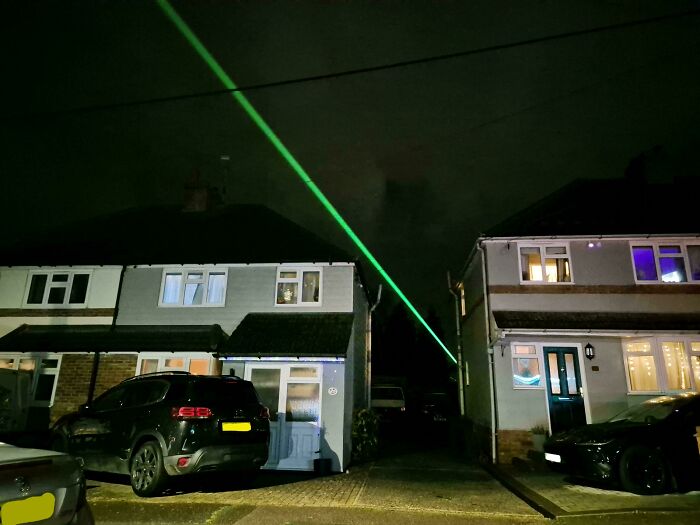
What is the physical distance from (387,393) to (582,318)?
11.6m

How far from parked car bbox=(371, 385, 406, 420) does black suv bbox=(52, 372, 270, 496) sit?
554 inches

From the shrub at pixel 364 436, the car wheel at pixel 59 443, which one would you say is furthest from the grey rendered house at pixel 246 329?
the car wheel at pixel 59 443

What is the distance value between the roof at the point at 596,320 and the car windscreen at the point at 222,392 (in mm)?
7173

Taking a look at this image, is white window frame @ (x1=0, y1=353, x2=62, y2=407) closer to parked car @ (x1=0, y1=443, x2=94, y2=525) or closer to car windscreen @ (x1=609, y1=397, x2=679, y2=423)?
parked car @ (x1=0, y1=443, x2=94, y2=525)

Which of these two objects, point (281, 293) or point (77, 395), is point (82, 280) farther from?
point (281, 293)

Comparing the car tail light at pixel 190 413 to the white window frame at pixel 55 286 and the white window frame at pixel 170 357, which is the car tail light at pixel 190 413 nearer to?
the white window frame at pixel 170 357

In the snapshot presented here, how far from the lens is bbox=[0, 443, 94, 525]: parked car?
3.37 meters

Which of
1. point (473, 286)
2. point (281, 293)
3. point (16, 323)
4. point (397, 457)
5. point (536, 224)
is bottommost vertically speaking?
point (397, 457)

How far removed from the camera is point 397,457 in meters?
13.0

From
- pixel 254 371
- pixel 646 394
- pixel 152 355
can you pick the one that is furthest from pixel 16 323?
pixel 646 394

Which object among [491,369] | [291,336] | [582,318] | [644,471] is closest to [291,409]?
[291,336]

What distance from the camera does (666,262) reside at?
13.1 m

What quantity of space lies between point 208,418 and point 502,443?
8311 millimetres

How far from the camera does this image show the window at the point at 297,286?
13.0m
